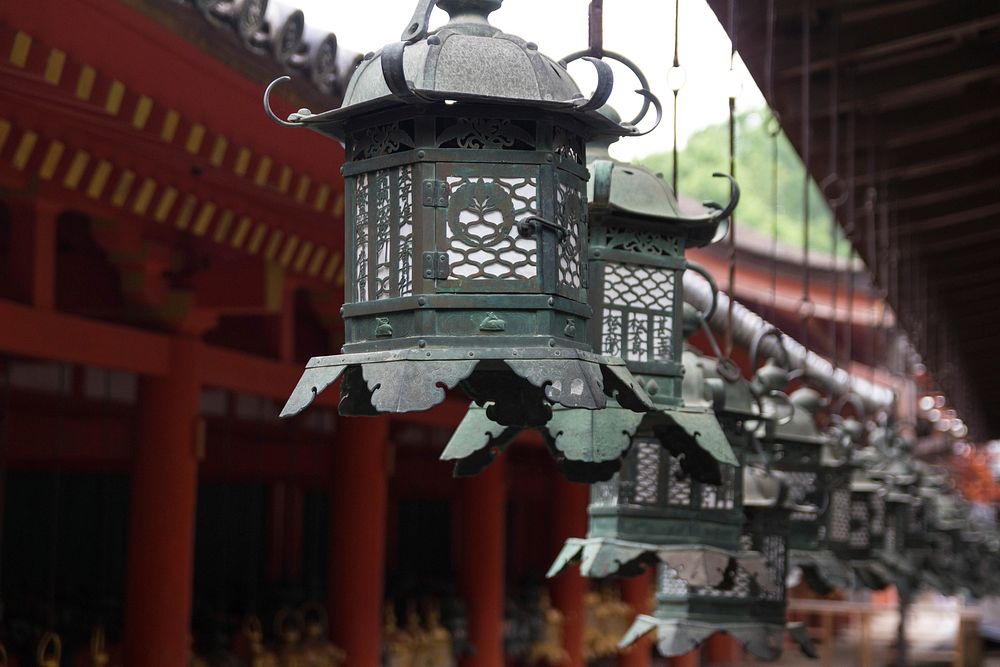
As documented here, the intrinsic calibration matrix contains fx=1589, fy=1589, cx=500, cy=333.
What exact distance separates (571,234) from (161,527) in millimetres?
4858

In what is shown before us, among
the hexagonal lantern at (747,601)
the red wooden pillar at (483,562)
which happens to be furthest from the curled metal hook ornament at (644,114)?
the red wooden pillar at (483,562)

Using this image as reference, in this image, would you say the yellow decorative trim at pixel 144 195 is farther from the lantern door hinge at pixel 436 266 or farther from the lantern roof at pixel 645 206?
the lantern door hinge at pixel 436 266

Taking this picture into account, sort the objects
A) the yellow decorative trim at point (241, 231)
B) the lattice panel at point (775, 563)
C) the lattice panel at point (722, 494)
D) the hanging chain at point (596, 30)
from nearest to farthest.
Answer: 1. the hanging chain at point (596, 30)
2. the lattice panel at point (722, 494)
3. the lattice panel at point (775, 563)
4. the yellow decorative trim at point (241, 231)

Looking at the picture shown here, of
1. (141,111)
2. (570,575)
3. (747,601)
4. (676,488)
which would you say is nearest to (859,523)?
(747,601)

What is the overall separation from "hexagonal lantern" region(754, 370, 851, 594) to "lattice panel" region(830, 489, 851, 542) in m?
0.03

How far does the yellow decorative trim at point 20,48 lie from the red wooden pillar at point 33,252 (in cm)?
160

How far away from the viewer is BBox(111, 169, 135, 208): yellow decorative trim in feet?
19.9

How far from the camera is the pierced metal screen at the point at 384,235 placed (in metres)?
2.38

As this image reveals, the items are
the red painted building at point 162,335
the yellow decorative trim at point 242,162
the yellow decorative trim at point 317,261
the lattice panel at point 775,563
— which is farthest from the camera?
the yellow decorative trim at point 317,261

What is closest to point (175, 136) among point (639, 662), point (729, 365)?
point (729, 365)

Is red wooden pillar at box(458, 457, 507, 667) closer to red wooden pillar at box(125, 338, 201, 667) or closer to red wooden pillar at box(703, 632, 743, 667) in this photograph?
red wooden pillar at box(125, 338, 201, 667)

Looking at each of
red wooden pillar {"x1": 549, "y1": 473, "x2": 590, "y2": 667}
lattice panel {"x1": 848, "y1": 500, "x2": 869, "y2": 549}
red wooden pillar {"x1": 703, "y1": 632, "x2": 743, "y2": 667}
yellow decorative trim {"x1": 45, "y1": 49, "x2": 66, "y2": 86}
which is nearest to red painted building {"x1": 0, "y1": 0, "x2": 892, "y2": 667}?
yellow decorative trim {"x1": 45, "y1": 49, "x2": 66, "y2": 86}

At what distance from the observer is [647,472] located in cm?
358

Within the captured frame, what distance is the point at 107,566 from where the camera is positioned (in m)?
11.6
